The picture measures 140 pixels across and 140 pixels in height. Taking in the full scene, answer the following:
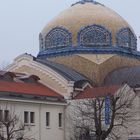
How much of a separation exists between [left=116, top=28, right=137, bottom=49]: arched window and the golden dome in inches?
17.0

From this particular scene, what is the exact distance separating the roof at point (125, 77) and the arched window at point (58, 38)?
5.15 metres

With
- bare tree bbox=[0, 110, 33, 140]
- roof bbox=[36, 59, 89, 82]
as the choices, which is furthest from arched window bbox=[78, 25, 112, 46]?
bare tree bbox=[0, 110, 33, 140]

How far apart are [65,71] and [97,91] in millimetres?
5188

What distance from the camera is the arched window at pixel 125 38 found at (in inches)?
2365

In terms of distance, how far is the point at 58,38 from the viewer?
197ft

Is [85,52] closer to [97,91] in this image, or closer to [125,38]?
[125,38]

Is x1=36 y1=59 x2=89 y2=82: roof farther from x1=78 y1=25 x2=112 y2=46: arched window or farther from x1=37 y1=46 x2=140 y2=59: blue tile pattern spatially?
x1=78 y1=25 x2=112 y2=46: arched window

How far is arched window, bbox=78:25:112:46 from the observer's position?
5916 cm

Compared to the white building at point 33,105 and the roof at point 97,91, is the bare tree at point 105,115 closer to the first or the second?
the roof at point 97,91

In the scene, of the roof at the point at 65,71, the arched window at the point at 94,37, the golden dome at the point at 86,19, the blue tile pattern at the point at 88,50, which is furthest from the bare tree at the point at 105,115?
the golden dome at the point at 86,19

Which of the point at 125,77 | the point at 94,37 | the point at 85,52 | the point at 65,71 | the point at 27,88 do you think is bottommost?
the point at 27,88

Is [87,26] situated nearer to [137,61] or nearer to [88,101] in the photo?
[137,61]

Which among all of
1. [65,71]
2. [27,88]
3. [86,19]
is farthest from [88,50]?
[27,88]

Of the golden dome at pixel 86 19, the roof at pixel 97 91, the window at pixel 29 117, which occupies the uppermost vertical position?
the golden dome at pixel 86 19
